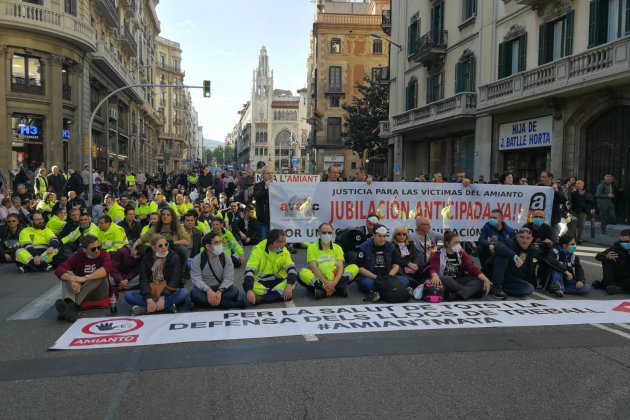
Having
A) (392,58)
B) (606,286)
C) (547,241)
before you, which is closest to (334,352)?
(547,241)

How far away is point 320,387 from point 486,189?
26.2 feet

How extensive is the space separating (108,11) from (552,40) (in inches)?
1136

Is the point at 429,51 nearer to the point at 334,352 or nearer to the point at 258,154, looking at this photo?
the point at 334,352

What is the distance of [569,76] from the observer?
18.2 meters

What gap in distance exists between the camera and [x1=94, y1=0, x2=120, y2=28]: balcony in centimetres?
3473

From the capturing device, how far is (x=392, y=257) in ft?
27.8

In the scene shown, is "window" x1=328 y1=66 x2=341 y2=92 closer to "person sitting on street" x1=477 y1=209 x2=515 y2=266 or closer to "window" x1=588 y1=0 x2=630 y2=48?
"window" x1=588 y1=0 x2=630 y2=48

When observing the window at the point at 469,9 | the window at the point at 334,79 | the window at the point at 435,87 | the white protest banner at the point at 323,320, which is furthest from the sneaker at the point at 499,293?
the window at the point at 334,79

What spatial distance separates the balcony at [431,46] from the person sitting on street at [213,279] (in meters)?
24.2

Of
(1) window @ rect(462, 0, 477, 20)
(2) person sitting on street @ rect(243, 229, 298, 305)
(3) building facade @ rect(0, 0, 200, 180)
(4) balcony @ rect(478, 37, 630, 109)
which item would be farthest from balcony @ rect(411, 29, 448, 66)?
(2) person sitting on street @ rect(243, 229, 298, 305)

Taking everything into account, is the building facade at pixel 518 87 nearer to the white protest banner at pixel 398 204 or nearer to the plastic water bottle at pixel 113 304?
the white protest banner at pixel 398 204

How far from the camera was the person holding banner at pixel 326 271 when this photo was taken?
26.4 ft

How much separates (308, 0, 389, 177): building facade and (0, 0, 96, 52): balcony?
3764cm

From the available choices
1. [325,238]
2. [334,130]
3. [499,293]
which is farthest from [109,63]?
[334,130]
